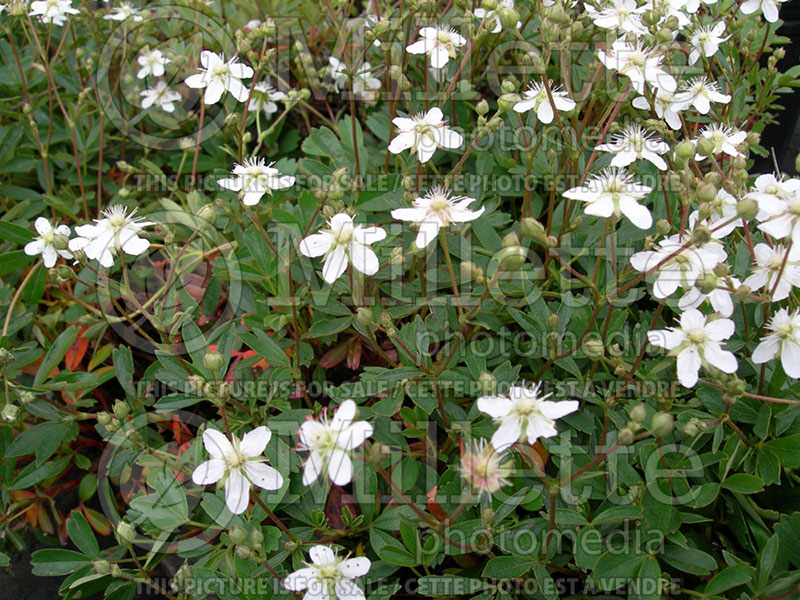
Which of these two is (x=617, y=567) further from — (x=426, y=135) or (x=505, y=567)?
(x=426, y=135)

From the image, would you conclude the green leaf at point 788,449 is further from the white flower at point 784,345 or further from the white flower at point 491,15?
the white flower at point 491,15

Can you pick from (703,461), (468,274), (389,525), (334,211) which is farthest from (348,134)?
(703,461)

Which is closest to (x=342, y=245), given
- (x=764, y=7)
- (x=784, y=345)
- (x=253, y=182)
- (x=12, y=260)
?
(x=253, y=182)

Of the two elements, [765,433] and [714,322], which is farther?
[765,433]

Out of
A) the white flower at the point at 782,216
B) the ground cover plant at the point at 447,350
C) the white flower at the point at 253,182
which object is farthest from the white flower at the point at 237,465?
the white flower at the point at 782,216

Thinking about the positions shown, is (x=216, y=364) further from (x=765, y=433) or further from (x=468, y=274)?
(x=765, y=433)

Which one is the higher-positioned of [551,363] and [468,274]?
[468,274]

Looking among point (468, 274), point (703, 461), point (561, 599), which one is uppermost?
point (468, 274)
